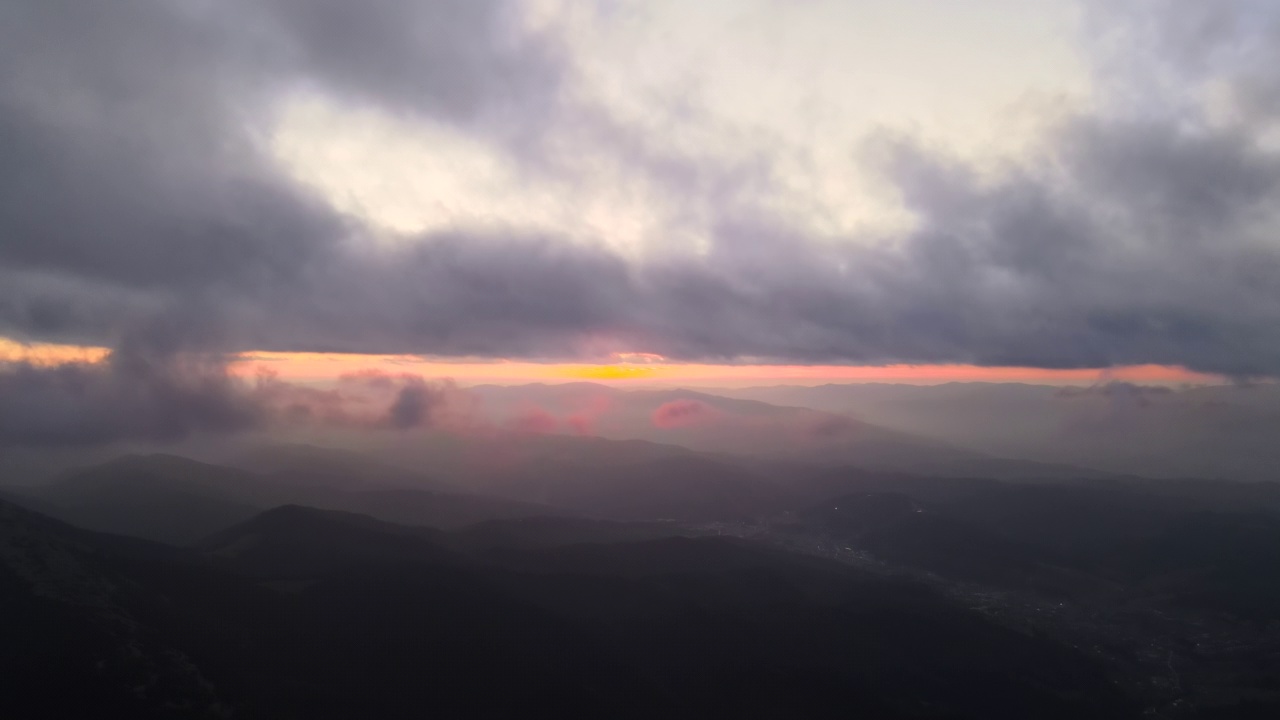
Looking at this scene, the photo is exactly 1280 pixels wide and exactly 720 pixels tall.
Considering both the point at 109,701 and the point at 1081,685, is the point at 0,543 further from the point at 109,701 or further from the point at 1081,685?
the point at 1081,685

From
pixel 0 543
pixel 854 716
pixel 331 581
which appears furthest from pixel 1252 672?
pixel 0 543

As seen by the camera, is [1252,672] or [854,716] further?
[1252,672]

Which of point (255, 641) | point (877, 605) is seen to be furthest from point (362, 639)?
point (877, 605)

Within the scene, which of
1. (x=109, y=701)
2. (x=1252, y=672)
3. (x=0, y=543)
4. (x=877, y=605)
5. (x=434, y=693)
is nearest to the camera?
(x=109, y=701)

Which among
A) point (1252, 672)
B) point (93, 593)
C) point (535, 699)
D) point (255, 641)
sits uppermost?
point (93, 593)

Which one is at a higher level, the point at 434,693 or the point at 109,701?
the point at 109,701

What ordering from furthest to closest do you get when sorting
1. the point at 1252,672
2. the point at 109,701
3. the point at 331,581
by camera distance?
the point at 1252,672 < the point at 331,581 < the point at 109,701
